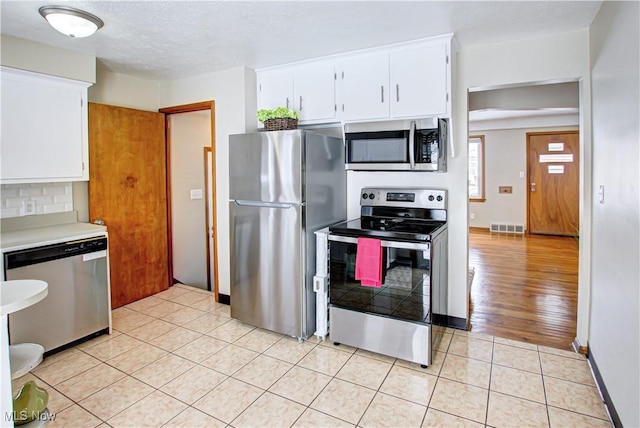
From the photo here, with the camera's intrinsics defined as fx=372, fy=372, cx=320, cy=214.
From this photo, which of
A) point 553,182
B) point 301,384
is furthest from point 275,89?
point 553,182

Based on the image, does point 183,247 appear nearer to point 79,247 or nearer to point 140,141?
point 140,141

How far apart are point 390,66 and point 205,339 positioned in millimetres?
2647

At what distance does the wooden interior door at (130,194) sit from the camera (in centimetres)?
350

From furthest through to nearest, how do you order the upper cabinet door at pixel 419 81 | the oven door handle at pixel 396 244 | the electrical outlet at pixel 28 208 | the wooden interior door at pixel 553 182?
the wooden interior door at pixel 553 182 → the electrical outlet at pixel 28 208 → the upper cabinet door at pixel 419 81 → the oven door handle at pixel 396 244

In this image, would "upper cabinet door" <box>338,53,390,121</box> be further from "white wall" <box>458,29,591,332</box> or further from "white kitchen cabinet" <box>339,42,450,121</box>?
"white wall" <box>458,29,591,332</box>

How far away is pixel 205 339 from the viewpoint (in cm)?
304

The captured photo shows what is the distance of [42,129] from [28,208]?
69 centimetres

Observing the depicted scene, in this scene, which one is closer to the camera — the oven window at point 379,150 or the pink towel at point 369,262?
the pink towel at point 369,262

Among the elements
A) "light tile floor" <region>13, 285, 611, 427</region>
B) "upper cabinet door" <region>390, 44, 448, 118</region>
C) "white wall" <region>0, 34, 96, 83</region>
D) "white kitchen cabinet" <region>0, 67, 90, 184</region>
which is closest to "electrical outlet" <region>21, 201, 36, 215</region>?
"white kitchen cabinet" <region>0, 67, 90, 184</region>

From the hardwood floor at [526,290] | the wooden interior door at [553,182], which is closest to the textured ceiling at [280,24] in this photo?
the hardwood floor at [526,290]

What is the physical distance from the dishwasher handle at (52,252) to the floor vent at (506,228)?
24.5ft

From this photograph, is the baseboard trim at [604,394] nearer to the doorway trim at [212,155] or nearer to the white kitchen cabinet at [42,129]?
the doorway trim at [212,155]

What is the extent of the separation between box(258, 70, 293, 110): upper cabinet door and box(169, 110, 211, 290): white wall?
1.25 meters

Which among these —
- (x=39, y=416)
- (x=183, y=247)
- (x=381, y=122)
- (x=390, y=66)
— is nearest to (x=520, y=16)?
(x=390, y=66)
